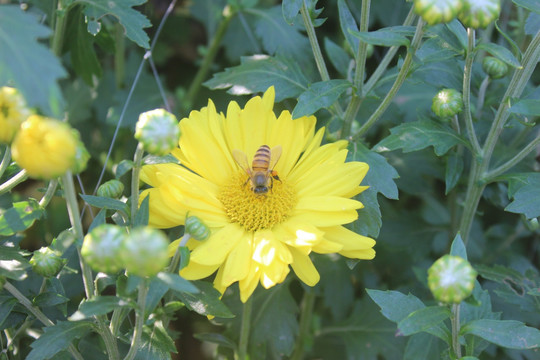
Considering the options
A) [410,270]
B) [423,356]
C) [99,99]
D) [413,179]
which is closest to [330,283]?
[410,270]

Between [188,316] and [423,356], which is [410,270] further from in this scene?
[188,316]

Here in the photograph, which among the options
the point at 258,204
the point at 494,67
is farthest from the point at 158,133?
the point at 494,67

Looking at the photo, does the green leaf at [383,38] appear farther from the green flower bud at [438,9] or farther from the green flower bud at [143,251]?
the green flower bud at [143,251]

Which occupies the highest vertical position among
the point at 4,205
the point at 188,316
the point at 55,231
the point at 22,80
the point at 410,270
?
the point at 22,80

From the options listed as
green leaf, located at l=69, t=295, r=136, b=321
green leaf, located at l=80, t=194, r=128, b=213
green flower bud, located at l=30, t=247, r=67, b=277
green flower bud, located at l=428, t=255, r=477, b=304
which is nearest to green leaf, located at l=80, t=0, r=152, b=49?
green leaf, located at l=80, t=194, r=128, b=213

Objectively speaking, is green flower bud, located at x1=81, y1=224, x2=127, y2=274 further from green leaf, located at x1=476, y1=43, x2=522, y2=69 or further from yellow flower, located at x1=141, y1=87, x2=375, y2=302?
green leaf, located at x1=476, y1=43, x2=522, y2=69
